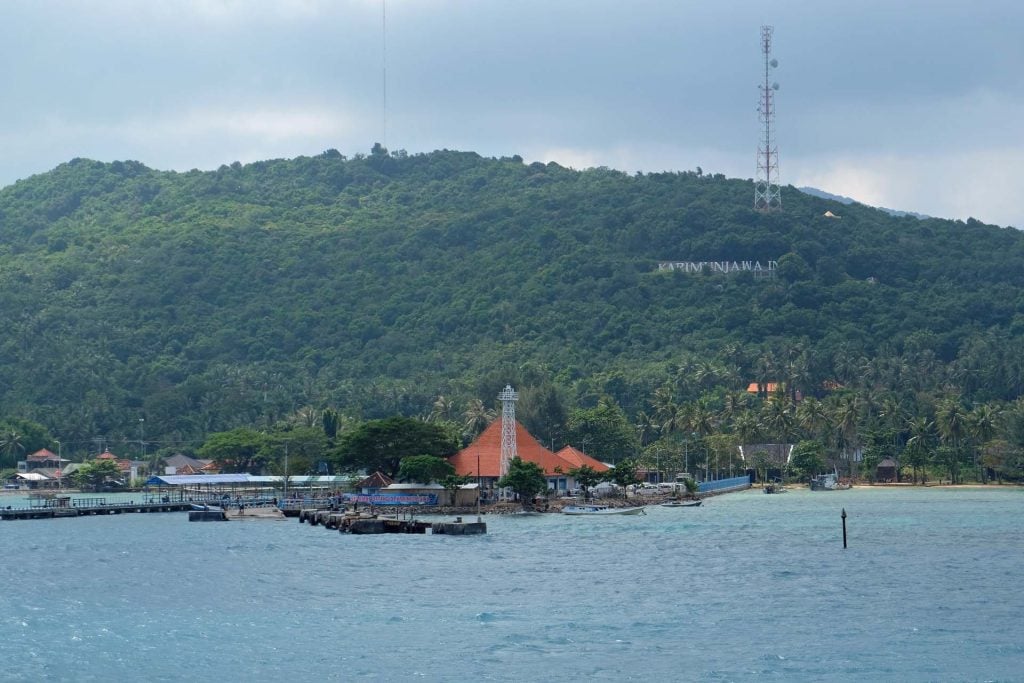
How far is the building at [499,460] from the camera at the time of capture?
11794cm

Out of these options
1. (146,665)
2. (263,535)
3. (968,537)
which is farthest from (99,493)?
(146,665)

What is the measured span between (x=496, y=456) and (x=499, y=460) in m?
0.52

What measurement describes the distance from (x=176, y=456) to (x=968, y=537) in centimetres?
10553

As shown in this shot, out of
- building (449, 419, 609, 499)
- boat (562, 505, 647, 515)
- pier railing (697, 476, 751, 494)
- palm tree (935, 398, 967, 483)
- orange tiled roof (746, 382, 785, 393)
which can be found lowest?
boat (562, 505, 647, 515)

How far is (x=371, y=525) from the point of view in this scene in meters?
96.1

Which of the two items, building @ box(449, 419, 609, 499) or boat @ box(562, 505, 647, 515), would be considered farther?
building @ box(449, 419, 609, 499)

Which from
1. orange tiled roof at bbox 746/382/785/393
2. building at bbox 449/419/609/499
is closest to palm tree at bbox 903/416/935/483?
orange tiled roof at bbox 746/382/785/393

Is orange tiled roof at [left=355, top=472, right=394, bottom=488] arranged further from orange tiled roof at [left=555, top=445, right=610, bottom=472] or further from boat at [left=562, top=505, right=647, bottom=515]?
boat at [left=562, top=505, right=647, bottom=515]

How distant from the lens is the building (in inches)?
4643

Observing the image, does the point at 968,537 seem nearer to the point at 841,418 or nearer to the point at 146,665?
the point at 146,665

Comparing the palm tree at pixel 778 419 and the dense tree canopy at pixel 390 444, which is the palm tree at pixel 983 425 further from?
the dense tree canopy at pixel 390 444

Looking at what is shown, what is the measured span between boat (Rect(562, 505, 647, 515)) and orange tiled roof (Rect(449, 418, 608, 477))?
8466 mm

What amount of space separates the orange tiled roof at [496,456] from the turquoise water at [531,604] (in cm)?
2070

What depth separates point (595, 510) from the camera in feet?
363
